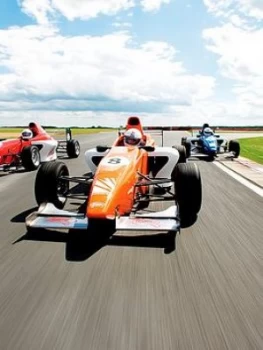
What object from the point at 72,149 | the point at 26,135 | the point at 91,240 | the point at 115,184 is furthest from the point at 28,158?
the point at 91,240

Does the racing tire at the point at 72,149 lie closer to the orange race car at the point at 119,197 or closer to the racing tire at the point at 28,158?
the racing tire at the point at 28,158

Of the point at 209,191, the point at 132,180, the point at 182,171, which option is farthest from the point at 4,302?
the point at 209,191

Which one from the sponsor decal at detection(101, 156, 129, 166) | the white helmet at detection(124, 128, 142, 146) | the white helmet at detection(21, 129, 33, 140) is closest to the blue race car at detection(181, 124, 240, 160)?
the white helmet at detection(21, 129, 33, 140)

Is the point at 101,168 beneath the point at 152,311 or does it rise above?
above

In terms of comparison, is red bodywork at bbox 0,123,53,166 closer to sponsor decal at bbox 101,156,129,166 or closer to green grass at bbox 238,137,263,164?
sponsor decal at bbox 101,156,129,166

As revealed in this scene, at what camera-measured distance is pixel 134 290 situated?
12.9ft

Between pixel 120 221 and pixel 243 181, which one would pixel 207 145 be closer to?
pixel 243 181

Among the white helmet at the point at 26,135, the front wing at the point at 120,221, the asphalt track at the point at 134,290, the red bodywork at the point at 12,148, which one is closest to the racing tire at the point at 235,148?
the red bodywork at the point at 12,148

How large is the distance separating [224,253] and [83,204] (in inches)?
135

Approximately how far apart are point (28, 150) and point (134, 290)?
10.9 metres

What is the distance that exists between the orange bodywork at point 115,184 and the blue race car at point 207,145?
10711mm

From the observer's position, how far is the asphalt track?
309cm

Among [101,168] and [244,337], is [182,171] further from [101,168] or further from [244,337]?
[244,337]

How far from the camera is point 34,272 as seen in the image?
4.42 m
